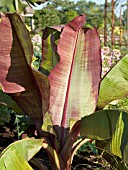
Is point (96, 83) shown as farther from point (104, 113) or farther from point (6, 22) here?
point (6, 22)

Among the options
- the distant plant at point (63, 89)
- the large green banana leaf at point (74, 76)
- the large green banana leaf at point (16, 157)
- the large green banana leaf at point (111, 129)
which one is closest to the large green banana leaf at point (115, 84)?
the distant plant at point (63, 89)

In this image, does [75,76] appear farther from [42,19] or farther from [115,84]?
[42,19]

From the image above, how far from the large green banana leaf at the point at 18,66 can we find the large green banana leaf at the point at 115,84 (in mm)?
487

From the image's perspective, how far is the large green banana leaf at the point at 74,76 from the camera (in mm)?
2684

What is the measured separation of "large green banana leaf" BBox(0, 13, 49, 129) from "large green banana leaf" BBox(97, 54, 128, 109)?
19.2 inches

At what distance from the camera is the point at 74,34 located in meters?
2.69

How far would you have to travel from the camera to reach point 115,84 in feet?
9.50

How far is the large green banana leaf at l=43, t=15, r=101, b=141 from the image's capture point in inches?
106

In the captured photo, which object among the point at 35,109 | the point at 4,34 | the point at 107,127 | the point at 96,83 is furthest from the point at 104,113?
the point at 4,34

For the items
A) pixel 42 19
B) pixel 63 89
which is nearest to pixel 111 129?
pixel 63 89

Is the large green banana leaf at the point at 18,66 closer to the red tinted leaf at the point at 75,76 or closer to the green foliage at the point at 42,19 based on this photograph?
the red tinted leaf at the point at 75,76

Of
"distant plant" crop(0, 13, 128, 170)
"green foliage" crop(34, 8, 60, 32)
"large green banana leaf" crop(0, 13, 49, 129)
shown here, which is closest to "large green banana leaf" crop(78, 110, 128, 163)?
"distant plant" crop(0, 13, 128, 170)

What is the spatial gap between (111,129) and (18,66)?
2.49ft

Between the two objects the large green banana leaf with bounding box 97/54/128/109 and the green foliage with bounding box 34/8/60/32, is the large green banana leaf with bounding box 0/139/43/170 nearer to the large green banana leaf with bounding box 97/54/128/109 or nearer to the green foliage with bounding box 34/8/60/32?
the large green banana leaf with bounding box 97/54/128/109
